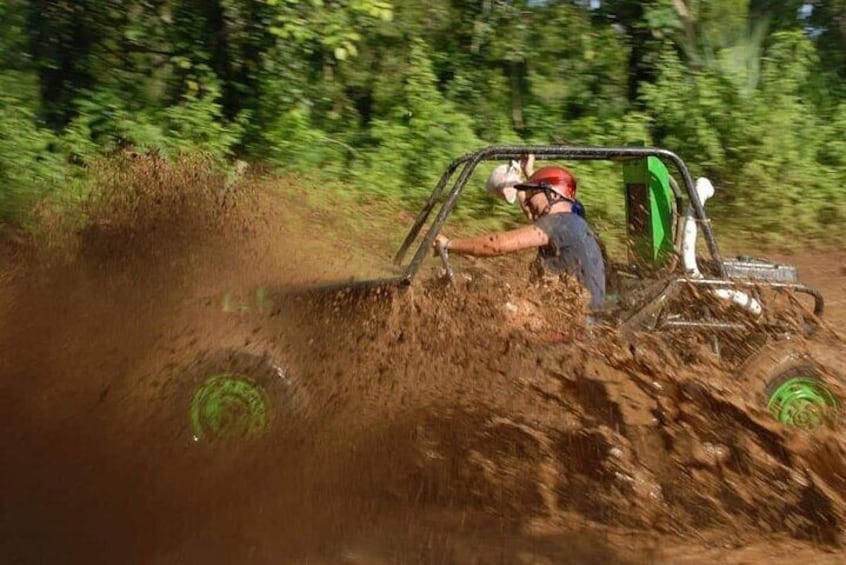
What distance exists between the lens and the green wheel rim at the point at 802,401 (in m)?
5.16

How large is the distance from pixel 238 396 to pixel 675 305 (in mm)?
2096

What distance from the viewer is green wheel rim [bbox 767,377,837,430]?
203 inches

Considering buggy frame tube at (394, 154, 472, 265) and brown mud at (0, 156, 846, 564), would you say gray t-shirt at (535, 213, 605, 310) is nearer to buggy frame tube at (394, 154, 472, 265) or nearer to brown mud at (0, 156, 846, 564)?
brown mud at (0, 156, 846, 564)

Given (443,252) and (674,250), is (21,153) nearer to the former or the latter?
(443,252)

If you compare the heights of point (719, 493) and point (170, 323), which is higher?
point (170, 323)

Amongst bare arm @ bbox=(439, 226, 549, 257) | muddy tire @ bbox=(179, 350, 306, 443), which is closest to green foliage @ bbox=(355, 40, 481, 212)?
bare arm @ bbox=(439, 226, 549, 257)

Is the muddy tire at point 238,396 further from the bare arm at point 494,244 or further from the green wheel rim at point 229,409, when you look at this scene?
the bare arm at point 494,244

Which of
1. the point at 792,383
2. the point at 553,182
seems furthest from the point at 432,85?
the point at 792,383

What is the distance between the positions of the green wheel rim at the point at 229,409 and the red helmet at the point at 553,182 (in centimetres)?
161

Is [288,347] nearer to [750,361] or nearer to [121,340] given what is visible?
[121,340]

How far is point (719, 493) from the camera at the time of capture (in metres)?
4.76

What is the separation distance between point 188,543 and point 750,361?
8.90ft

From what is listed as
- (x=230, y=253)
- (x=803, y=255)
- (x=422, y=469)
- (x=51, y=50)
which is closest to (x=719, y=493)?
(x=422, y=469)

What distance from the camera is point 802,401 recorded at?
5215 mm
